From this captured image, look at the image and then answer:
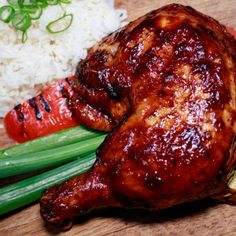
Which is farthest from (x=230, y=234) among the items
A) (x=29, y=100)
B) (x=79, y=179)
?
A: (x=29, y=100)

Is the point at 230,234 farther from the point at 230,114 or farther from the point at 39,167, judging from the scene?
the point at 39,167

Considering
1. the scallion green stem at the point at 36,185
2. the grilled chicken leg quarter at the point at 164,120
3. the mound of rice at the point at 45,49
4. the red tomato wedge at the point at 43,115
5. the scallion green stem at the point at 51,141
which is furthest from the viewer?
the mound of rice at the point at 45,49

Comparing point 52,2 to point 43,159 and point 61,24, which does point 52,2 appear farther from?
point 43,159

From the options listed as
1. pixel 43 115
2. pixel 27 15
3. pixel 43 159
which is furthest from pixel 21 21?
pixel 43 159

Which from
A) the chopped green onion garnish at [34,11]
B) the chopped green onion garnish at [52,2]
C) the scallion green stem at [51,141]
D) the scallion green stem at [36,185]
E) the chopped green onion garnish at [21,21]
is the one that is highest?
the chopped green onion garnish at [52,2]

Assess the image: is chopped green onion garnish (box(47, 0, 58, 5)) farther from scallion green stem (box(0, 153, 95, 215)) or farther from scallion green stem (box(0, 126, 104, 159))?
scallion green stem (box(0, 153, 95, 215))

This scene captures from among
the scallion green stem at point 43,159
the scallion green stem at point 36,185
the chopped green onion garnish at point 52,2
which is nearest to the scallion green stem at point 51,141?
the scallion green stem at point 43,159

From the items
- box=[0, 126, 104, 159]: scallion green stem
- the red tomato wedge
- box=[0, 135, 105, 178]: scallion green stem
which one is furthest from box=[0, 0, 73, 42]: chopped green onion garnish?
box=[0, 135, 105, 178]: scallion green stem

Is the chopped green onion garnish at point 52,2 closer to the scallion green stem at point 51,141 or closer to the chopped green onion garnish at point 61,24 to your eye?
the chopped green onion garnish at point 61,24
